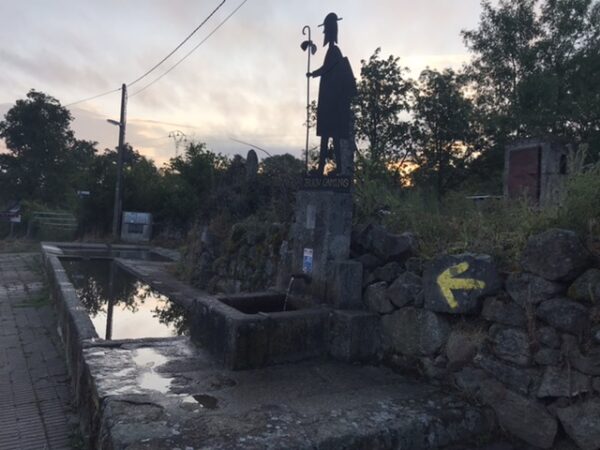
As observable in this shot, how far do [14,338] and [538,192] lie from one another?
686 cm

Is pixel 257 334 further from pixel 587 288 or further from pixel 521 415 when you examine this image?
pixel 587 288

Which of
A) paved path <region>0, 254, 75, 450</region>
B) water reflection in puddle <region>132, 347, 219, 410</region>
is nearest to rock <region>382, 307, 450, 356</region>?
water reflection in puddle <region>132, 347, 219, 410</region>

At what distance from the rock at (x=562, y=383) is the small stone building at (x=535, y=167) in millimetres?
3399

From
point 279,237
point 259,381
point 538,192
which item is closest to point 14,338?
point 279,237

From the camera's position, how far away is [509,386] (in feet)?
9.66

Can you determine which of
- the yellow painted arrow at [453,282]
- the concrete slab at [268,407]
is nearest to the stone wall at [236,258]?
the concrete slab at [268,407]

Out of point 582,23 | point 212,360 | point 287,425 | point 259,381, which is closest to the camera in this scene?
point 287,425

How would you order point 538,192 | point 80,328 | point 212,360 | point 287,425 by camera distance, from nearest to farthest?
point 287,425, point 212,360, point 80,328, point 538,192

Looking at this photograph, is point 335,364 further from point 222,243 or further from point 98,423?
point 222,243

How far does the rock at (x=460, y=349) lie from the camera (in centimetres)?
317

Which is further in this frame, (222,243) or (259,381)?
(222,243)

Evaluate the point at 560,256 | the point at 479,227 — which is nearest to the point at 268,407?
the point at 560,256

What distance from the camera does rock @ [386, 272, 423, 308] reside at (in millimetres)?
3625

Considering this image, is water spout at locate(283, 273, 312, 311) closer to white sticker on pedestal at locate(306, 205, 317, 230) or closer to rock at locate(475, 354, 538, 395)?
white sticker on pedestal at locate(306, 205, 317, 230)
